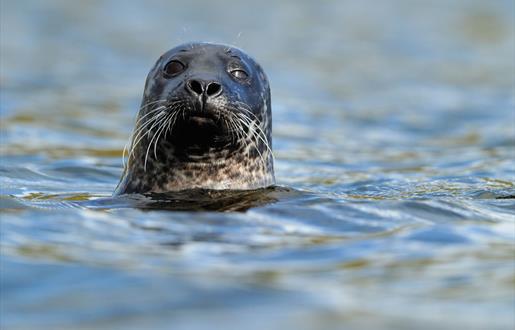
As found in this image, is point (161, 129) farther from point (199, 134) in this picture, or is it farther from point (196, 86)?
point (196, 86)

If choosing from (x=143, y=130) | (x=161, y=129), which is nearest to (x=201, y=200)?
(x=161, y=129)

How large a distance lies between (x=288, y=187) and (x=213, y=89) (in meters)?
1.34

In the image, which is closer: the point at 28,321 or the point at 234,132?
the point at 28,321

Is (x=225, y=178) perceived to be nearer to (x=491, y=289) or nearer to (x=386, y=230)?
(x=386, y=230)

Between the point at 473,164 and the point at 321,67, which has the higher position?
the point at 321,67

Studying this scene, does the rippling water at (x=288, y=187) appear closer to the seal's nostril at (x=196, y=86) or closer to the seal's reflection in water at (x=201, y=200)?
the seal's reflection in water at (x=201, y=200)

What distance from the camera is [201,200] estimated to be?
805cm

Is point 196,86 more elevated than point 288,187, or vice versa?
point 196,86

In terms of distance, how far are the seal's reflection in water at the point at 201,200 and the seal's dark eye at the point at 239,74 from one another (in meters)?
0.80

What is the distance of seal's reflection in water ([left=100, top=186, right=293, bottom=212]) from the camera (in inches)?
305

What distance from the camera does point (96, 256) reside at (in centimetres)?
Answer: 612

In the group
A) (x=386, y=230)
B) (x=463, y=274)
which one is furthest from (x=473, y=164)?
(x=463, y=274)

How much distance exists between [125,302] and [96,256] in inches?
40.9

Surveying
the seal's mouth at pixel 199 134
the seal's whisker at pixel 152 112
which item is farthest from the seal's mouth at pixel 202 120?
the seal's whisker at pixel 152 112
